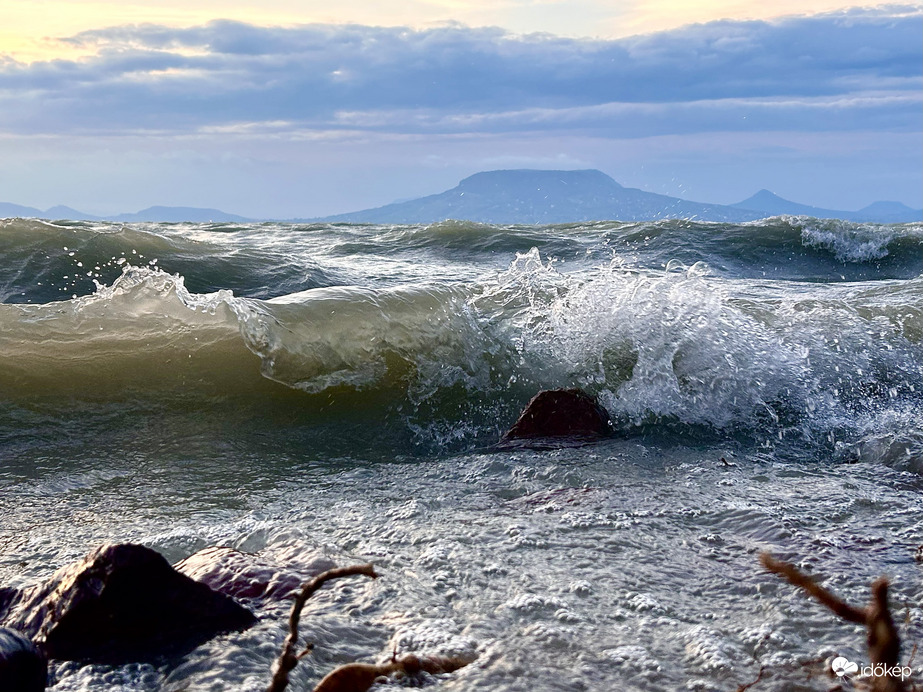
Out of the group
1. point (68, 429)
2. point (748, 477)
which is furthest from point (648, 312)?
point (68, 429)

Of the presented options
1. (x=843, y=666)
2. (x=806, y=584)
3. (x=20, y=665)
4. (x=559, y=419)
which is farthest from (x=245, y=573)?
(x=559, y=419)

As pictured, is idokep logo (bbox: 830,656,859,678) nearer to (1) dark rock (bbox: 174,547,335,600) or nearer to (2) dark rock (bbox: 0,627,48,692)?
(1) dark rock (bbox: 174,547,335,600)

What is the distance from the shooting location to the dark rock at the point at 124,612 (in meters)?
2.04

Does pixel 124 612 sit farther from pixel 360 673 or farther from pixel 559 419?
pixel 559 419

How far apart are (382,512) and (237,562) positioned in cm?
79

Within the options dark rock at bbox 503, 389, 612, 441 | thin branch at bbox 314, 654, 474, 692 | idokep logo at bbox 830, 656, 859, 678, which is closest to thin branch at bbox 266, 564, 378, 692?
A: thin branch at bbox 314, 654, 474, 692

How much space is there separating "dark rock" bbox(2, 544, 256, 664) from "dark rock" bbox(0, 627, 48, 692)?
0.22 meters

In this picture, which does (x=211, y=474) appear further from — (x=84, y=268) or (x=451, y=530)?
(x=84, y=268)

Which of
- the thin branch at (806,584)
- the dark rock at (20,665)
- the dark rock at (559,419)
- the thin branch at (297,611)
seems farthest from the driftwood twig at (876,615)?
the dark rock at (559,419)

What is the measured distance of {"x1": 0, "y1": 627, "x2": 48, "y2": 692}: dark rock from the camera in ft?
5.57

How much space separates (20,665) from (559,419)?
9.12ft

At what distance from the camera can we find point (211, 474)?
12.0 feet

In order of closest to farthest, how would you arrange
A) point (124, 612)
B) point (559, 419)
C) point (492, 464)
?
point (124, 612) < point (492, 464) < point (559, 419)

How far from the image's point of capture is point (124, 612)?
81.4 inches
